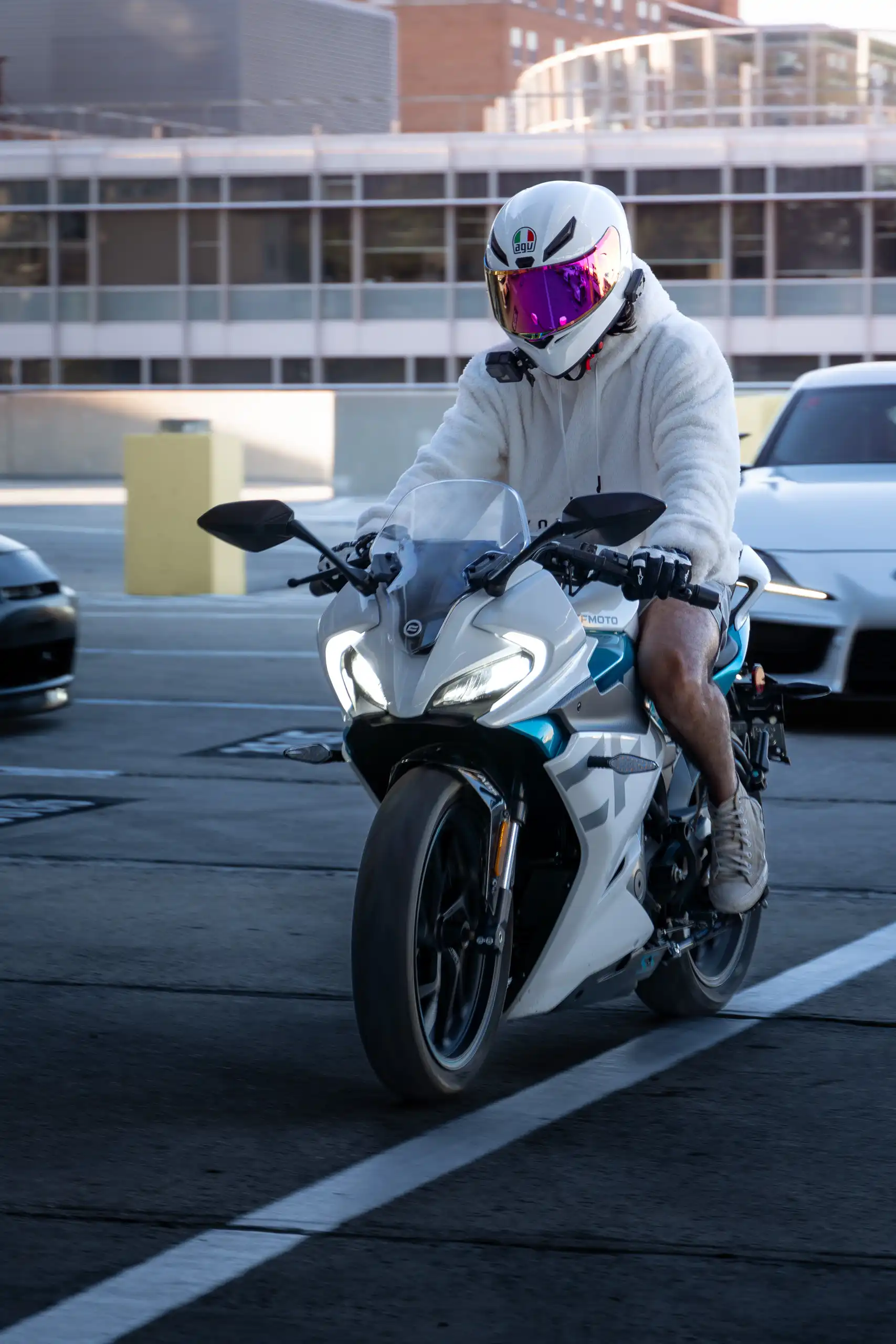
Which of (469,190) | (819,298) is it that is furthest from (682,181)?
(469,190)

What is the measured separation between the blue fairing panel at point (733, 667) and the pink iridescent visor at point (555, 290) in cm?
89

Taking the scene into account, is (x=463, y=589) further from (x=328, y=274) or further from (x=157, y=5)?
(x=157, y=5)

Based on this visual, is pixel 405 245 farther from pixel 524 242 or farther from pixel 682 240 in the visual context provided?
pixel 524 242

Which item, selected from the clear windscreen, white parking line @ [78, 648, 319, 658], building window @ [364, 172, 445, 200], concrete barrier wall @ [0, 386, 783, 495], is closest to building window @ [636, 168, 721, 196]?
building window @ [364, 172, 445, 200]

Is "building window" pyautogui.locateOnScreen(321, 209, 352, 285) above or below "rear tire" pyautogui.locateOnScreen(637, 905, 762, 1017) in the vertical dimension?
above

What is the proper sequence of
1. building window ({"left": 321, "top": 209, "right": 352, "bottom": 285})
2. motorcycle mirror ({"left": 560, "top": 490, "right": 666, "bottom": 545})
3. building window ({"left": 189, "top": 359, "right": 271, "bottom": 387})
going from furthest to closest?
building window ({"left": 321, "top": 209, "right": 352, "bottom": 285}), building window ({"left": 189, "top": 359, "right": 271, "bottom": 387}), motorcycle mirror ({"left": 560, "top": 490, "right": 666, "bottom": 545})

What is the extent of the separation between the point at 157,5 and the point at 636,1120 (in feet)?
247

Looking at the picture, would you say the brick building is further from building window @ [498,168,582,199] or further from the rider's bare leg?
the rider's bare leg

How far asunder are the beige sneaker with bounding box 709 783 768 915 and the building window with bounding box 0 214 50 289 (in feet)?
169

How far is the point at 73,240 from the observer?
5444 centimetres

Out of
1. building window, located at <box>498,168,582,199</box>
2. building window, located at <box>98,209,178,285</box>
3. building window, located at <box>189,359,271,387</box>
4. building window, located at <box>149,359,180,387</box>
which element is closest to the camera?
building window, located at <box>498,168,582,199</box>

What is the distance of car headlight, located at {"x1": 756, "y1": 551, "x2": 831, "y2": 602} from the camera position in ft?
32.6

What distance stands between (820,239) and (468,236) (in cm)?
817

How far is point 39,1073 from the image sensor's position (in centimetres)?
467
